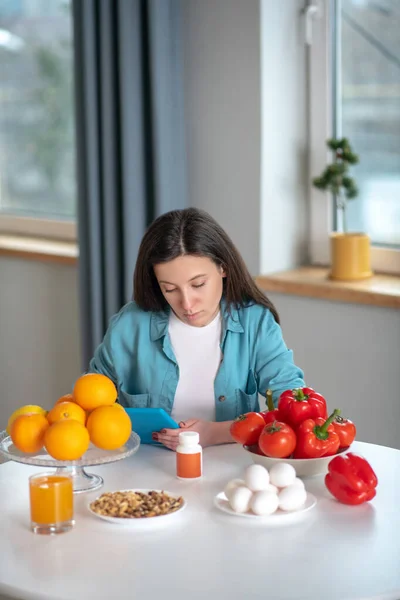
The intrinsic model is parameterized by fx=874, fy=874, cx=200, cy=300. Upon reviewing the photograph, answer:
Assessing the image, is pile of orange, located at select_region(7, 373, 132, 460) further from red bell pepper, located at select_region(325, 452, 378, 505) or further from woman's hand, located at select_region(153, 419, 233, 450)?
red bell pepper, located at select_region(325, 452, 378, 505)

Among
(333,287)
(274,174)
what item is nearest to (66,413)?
(333,287)

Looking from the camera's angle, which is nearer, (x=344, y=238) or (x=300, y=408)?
(x=300, y=408)

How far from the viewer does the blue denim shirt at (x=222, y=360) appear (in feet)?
6.65

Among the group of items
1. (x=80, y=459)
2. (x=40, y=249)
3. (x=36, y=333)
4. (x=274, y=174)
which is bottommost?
(x=36, y=333)

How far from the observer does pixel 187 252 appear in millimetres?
1945

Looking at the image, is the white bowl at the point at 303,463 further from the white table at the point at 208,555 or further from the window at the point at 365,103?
the window at the point at 365,103

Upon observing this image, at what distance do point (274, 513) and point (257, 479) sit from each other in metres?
0.06

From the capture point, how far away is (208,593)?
3.86 feet

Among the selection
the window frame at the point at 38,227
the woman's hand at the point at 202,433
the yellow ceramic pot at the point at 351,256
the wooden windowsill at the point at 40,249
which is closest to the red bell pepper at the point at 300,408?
the woman's hand at the point at 202,433

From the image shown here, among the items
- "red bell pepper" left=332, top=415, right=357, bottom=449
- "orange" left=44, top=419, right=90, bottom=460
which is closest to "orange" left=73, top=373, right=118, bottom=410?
"orange" left=44, top=419, right=90, bottom=460

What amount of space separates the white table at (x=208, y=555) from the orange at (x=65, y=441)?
10 centimetres

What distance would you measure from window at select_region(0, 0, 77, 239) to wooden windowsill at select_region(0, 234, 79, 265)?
0.19ft

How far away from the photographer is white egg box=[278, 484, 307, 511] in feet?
4.66

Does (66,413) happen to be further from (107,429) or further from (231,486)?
(231,486)
